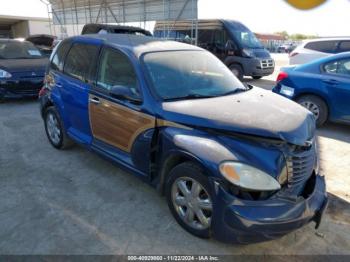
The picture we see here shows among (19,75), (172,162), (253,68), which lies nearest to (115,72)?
(172,162)

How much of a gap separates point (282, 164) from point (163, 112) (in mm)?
1126

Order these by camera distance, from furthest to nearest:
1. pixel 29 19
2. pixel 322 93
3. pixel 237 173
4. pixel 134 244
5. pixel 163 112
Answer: pixel 29 19 → pixel 322 93 → pixel 163 112 → pixel 134 244 → pixel 237 173

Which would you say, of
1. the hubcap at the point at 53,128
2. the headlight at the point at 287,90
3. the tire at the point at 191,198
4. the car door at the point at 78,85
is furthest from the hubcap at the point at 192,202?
the headlight at the point at 287,90

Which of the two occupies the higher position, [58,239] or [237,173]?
[237,173]

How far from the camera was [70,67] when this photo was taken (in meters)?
4.30

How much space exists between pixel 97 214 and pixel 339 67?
481 centimetres

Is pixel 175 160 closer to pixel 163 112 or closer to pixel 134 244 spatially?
pixel 163 112

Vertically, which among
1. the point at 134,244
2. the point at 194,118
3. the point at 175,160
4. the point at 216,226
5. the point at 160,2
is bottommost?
the point at 134,244

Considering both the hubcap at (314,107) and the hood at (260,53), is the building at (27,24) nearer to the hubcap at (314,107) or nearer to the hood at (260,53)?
the hood at (260,53)

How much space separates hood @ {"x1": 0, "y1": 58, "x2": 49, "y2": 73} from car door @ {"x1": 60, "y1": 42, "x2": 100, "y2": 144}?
4137 mm

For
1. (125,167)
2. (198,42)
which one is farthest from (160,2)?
(125,167)

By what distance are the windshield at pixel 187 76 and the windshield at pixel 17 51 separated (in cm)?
688

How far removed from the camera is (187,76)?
3469 mm

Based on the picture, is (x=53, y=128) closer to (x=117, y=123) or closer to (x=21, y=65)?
(x=117, y=123)
